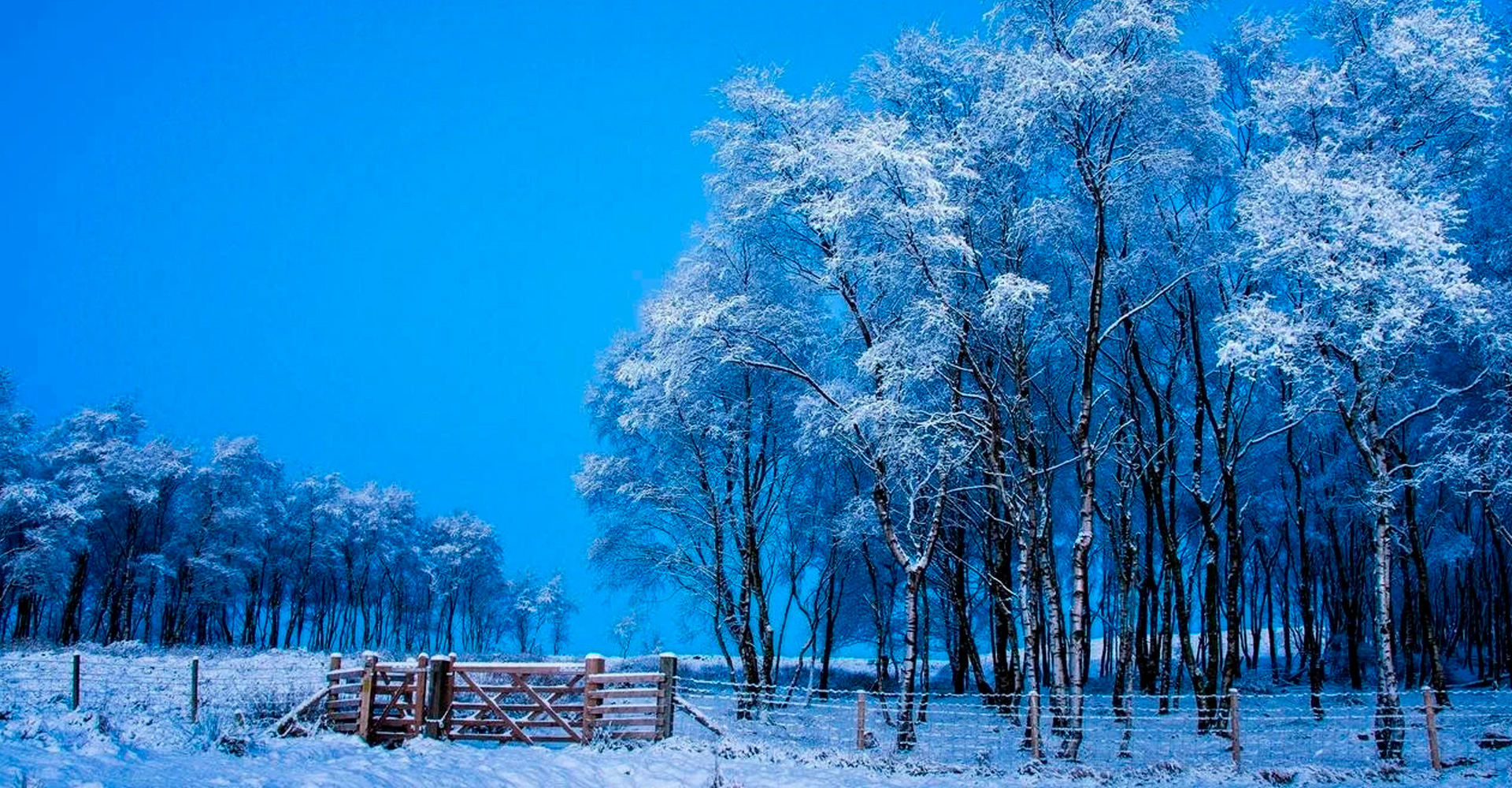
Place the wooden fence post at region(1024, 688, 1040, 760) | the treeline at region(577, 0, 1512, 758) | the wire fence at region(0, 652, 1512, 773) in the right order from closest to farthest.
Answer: the wooden fence post at region(1024, 688, 1040, 760) → the wire fence at region(0, 652, 1512, 773) → the treeline at region(577, 0, 1512, 758)

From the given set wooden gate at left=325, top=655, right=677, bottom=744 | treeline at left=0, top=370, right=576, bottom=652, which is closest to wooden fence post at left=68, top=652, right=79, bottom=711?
wooden gate at left=325, top=655, right=677, bottom=744

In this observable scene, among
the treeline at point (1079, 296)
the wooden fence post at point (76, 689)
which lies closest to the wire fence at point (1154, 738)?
the treeline at point (1079, 296)

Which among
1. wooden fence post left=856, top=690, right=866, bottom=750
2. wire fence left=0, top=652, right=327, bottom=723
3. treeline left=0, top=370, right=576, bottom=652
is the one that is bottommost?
wire fence left=0, top=652, right=327, bottom=723

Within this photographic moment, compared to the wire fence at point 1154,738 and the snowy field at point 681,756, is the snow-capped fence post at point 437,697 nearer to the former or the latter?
the snowy field at point 681,756

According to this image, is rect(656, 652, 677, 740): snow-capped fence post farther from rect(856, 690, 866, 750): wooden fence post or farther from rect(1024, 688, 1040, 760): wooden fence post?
rect(1024, 688, 1040, 760): wooden fence post

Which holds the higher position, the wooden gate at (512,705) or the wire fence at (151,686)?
the wooden gate at (512,705)

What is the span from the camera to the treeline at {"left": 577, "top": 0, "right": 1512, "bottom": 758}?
1551 cm

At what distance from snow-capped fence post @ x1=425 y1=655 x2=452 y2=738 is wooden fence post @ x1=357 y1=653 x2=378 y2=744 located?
3.21 ft

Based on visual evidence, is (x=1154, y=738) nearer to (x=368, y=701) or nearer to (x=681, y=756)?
(x=681, y=756)

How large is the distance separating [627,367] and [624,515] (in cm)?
775

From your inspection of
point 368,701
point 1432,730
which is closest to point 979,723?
point 1432,730

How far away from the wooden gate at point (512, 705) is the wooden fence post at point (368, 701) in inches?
0.6

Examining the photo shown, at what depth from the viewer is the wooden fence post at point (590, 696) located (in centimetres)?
1630

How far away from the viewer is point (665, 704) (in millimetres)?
16562
